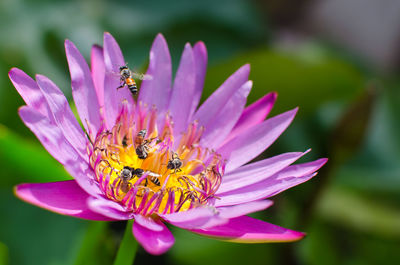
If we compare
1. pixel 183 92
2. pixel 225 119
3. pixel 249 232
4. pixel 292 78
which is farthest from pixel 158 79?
pixel 292 78

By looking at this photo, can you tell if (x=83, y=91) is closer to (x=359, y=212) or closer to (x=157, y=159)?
(x=157, y=159)

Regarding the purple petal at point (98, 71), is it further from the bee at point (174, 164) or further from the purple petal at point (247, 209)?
the purple petal at point (247, 209)

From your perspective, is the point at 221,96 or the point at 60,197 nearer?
the point at 60,197

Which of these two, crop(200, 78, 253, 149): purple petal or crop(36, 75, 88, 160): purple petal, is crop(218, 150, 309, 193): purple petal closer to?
crop(200, 78, 253, 149): purple petal

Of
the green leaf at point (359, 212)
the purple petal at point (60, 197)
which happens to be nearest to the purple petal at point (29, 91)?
the purple petal at point (60, 197)

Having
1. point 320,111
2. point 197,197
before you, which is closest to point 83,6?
point 320,111

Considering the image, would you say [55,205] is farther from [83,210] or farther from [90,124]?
[90,124]

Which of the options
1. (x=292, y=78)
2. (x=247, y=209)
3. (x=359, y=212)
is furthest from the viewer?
(x=359, y=212)

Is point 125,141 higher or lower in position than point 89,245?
higher
